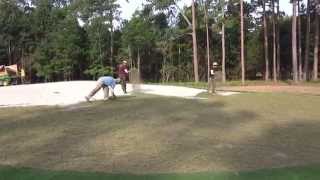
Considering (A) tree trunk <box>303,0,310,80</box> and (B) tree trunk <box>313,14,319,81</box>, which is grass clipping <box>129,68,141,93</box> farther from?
(A) tree trunk <box>303,0,310,80</box>

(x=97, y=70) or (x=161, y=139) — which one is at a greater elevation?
(x=97, y=70)

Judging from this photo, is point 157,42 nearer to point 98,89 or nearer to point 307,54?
point 307,54

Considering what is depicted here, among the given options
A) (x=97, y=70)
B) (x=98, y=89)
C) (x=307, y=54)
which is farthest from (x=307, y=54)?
(x=98, y=89)

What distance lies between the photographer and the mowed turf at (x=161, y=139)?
33.1 ft

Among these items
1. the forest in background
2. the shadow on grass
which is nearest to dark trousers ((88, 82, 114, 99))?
the shadow on grass

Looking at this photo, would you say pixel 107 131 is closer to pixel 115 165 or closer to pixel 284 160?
pixel 115 165

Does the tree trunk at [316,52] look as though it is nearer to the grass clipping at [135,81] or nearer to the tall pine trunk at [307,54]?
the tall pine trunk at [307,54]

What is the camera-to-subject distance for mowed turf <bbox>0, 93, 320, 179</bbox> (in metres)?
10.1

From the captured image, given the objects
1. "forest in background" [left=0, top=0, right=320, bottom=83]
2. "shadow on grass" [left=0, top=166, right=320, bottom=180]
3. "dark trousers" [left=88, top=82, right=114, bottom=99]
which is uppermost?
"forest in background" [left=0, top=0, right=320, bottom=83]

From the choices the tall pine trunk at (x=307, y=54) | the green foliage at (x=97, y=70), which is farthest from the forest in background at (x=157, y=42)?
the tall pine trunk at (x=307, y=54)

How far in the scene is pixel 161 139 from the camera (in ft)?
41.7

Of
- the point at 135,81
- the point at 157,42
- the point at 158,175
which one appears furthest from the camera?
the point at 157,42

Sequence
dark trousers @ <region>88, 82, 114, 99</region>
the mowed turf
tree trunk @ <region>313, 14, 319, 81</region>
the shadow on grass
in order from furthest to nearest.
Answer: tree trunk @ <region>313, 14, 319, 81</region> → dark trousers @ <region>88, 82, 114, 99</region> → the mowed turf → the shadow on grass

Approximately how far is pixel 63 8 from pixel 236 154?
80095mm
